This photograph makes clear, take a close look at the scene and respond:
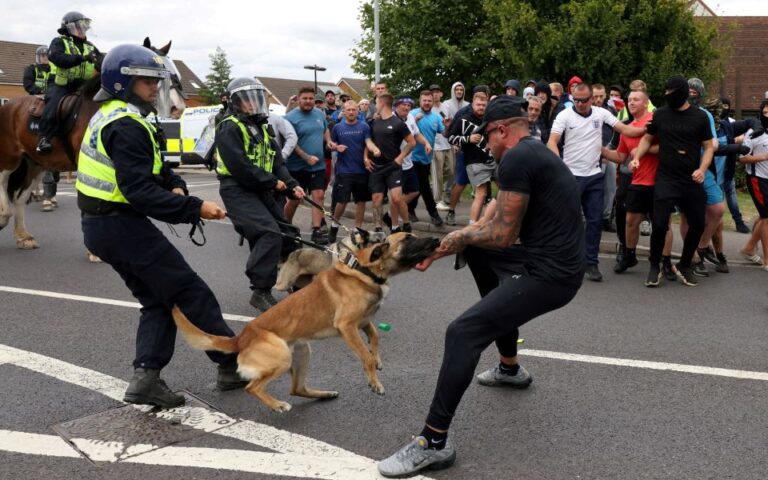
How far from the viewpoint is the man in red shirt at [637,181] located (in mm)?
7734

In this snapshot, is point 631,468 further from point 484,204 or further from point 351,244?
point 484,204

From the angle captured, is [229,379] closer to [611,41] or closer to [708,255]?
[708,255]

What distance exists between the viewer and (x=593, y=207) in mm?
7973

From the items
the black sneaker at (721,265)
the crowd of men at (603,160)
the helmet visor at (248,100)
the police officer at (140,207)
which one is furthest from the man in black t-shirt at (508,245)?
the black sneaker at (721,265)

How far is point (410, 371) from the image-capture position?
4941 millimetres

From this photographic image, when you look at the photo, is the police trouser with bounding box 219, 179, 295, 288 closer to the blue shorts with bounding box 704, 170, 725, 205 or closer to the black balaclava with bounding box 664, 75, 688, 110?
the black balaclava with bounding box 664, 75, 688, 110

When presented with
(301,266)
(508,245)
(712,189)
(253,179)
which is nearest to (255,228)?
(253,179)

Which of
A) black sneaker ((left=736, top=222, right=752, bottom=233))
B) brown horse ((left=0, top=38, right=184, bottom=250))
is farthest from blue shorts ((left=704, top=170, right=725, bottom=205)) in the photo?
brown horse ((left=0, top=38, right=184, bottom=250))

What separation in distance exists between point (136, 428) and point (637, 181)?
234 inches

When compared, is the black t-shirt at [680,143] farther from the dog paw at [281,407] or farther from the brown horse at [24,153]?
the brown horse at [24,153]

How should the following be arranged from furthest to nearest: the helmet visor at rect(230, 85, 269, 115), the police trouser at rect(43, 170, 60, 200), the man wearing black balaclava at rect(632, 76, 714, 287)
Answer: the police trouser at rect(43, 170, 60, 200) < the man wearing black balaclava at rect(632, 76, 714, 287) < the helmet visor at rect(230, 85, 269, 115)

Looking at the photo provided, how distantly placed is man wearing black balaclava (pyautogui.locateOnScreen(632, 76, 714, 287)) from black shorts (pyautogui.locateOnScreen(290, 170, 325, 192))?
15.3 ft

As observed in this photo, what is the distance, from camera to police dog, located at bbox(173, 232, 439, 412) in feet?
13.5

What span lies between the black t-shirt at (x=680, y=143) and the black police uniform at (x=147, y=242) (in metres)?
5.06
